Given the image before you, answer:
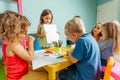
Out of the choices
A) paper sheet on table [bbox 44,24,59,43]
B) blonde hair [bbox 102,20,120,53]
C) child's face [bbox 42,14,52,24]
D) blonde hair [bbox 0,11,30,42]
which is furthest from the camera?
child's face [bbox 42,14,52,24]

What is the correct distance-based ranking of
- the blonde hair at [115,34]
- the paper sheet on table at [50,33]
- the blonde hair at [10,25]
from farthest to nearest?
1. the paper sheet on table at [50,33]
2. the blonde hair at [115,34]
3. the blonde hair at [10,25]

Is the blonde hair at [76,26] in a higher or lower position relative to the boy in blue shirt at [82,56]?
higher

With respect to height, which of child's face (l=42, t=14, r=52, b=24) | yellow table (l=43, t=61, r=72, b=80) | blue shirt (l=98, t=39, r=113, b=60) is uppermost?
child's face (l=42, t=14, r=52, b=24)

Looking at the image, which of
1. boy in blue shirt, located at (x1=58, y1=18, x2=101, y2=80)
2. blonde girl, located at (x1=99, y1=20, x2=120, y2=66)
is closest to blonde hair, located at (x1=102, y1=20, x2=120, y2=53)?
blonde girl, located at (x1=99, y1=20, x2=120, y2=66)

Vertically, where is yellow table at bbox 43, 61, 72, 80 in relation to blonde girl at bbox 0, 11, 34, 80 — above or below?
below

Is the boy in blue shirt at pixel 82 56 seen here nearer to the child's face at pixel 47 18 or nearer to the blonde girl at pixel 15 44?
the blonde girl at pixel 15 44

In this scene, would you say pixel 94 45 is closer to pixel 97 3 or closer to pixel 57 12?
pixel 57 12

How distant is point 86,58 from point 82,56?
4cm

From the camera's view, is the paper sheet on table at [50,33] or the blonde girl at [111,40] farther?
the paper sheet on table at [50,33]

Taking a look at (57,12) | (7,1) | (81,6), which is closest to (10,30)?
(7,1)

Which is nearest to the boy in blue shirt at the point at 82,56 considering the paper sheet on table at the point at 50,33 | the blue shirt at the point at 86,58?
the blue shirt at the point at 86,58

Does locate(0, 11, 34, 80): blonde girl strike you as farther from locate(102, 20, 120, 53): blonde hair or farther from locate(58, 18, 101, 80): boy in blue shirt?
locate(102, 20, 120, 53): blonde hair

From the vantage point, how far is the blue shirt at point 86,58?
Answer: 112 centimetres

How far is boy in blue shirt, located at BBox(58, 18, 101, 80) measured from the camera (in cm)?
112
